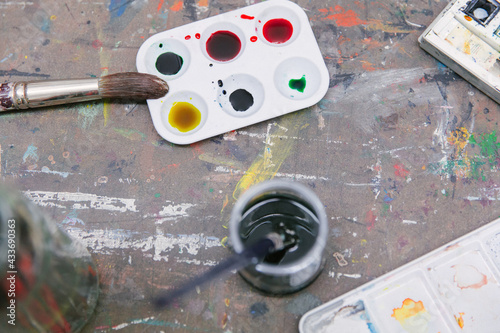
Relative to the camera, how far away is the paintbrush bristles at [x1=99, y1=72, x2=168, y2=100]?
0.71 m

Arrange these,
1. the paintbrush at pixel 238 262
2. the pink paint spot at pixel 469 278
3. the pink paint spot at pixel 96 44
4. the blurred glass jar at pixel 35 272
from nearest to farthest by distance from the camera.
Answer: the blurred glass jar at pixel 35 272 → the paintbrush at pixel 238 262 → the pink paint spot at pixel 469 278 → the pink paint spot at pixel 96 44

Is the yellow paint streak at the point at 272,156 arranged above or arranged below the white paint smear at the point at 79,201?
above

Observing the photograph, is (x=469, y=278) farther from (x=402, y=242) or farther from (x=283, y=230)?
(x=283, y=230)

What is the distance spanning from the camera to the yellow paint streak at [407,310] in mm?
664

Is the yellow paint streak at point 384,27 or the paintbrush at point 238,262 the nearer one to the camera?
the paintbrush at point 238,262

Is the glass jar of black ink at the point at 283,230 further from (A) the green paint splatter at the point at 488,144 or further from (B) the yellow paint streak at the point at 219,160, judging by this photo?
(A) the green paint splatter at the point at 488,144

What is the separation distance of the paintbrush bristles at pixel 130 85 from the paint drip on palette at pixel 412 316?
1.72 feet

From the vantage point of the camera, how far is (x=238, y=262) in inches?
23.1

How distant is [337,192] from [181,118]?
0.30m

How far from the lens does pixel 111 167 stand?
73 centimetres

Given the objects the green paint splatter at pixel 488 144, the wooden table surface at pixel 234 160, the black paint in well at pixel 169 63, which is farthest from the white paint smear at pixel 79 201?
the green paint splatter at pixel 488 144

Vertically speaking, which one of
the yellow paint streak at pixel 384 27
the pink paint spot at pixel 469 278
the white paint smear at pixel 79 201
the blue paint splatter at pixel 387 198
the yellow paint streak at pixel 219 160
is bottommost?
the pink paint spot at pixel 469 278

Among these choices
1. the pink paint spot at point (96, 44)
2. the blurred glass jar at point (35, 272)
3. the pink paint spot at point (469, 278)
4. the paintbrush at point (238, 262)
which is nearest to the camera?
the blurred glass jar at point (35, 272)

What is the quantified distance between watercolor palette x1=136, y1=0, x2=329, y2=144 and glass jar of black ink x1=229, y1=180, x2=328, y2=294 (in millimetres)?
157
